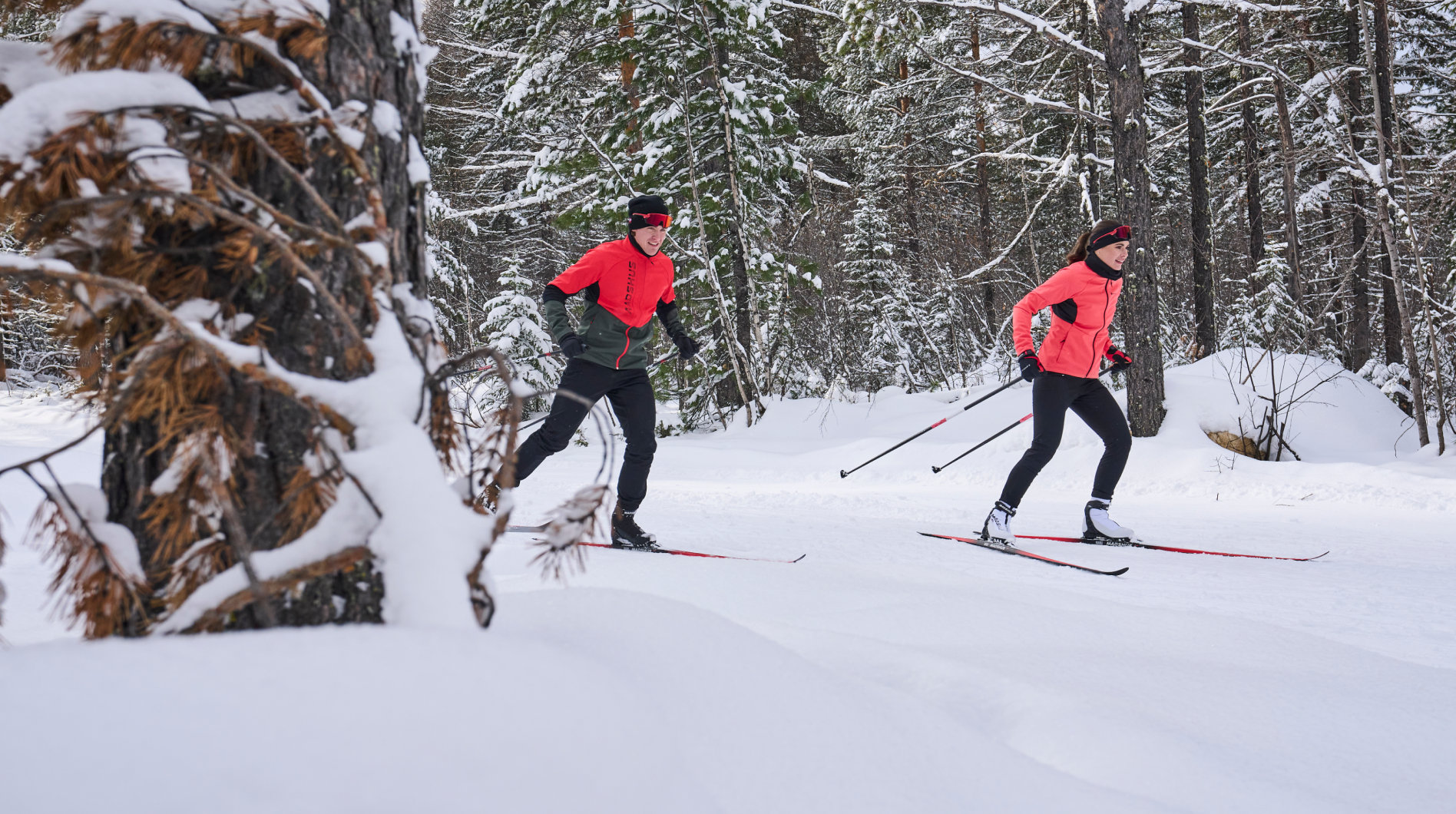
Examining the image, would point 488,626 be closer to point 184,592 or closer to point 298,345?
point 184,592

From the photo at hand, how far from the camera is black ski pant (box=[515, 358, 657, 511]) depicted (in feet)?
15.6

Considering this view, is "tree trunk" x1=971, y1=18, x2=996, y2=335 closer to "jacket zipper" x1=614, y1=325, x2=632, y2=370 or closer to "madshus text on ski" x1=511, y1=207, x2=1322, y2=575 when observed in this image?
"madshus text on ski" x1=511, y1=207, x2=1322, y2=575

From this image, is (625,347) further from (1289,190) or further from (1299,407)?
(1289,190)

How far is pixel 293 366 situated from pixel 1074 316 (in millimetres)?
4852

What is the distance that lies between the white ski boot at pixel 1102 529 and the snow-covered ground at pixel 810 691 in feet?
0.66

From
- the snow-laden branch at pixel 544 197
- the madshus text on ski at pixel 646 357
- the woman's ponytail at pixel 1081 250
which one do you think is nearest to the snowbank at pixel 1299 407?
the madshus text on ski at pixel 646 357

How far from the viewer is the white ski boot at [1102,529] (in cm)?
526

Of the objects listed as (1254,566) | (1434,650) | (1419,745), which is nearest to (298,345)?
(1419,745)

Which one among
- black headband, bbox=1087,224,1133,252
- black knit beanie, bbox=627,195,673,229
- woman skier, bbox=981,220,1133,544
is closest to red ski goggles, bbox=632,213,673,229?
black knit beanie, bbox=627,195,673,229

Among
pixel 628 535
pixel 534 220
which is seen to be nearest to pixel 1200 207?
pixel 628 535

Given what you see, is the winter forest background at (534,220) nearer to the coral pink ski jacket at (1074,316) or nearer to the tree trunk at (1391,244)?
the tree trunk at (1391,244)

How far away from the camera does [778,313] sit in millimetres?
13297

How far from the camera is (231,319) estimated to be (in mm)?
1396

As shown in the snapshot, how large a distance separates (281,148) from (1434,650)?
404 centimetres
